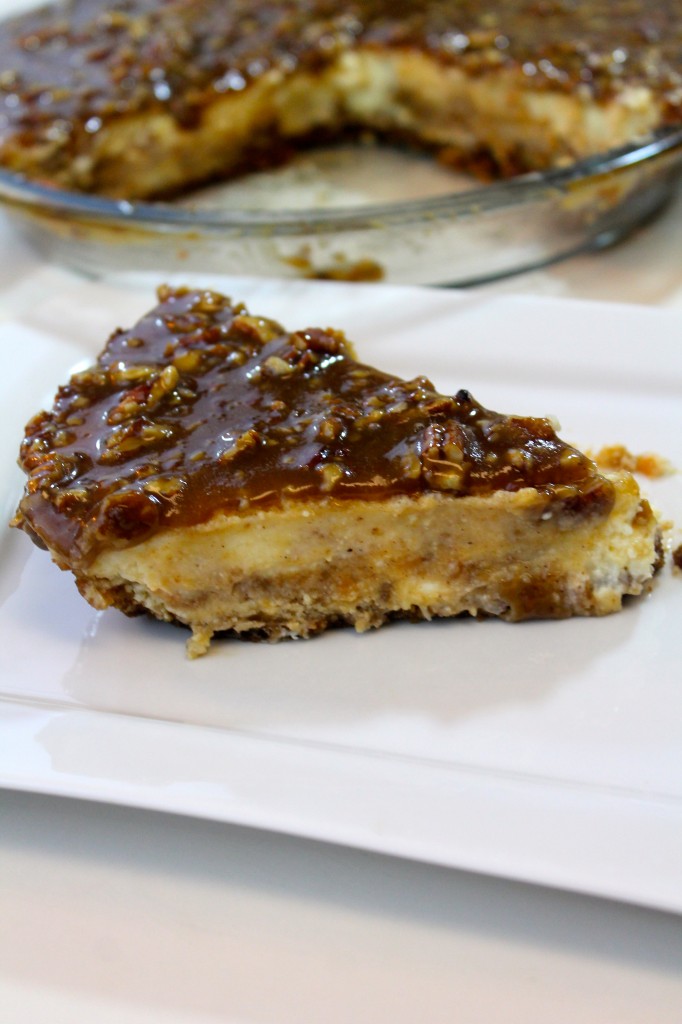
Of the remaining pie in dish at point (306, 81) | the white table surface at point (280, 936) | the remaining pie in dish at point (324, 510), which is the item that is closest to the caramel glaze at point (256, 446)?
the remaining pie in dish at point (324, 510)

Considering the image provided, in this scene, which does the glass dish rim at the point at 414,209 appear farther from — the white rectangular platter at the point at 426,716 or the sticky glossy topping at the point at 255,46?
the white rectangular platter at the point at 426,716

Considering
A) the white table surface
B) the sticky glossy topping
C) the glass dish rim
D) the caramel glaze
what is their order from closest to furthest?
1. the white table surface
2. the caramel glaze
3. the glass dish rim
4. the sticky glossy topping

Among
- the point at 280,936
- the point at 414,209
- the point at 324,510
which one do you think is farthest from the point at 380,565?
the point at 414,209

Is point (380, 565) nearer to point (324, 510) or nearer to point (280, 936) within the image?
point (324, 510)

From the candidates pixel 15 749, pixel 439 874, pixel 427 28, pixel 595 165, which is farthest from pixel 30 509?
pixel 427 28

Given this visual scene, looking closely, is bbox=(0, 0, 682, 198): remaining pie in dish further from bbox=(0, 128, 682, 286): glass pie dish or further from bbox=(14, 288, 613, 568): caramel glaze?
bbox=(14, 288, 613, 568): caramel glaze

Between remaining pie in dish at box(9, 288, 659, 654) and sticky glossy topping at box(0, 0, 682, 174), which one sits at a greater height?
sticky glossy topping at box(0, 0, 682, 174)

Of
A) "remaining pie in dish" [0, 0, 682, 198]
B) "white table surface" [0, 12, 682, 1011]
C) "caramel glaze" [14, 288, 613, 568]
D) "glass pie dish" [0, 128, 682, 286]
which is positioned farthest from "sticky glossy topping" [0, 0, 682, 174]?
"white table surface" [0, 12, 682, 1011]
